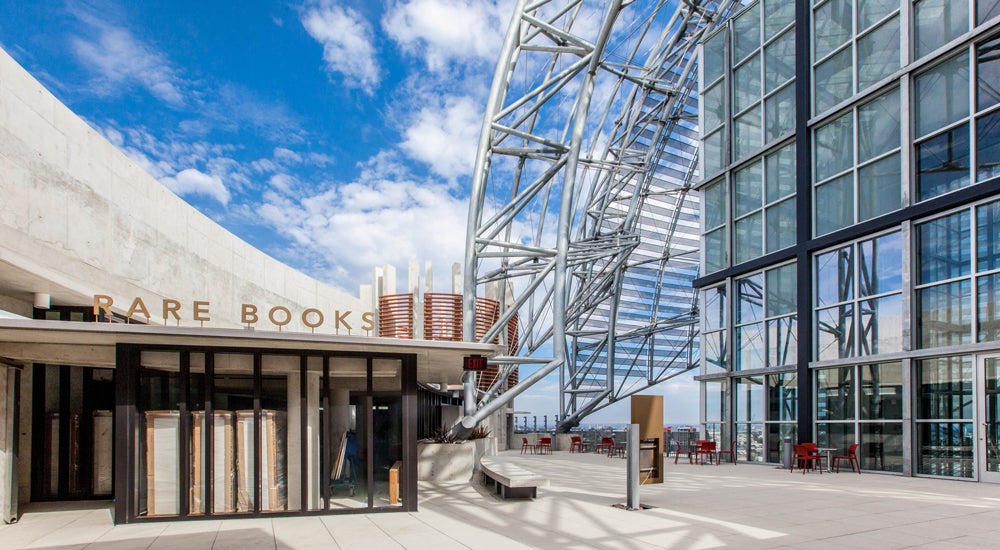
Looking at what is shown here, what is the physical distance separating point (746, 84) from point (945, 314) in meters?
11.3

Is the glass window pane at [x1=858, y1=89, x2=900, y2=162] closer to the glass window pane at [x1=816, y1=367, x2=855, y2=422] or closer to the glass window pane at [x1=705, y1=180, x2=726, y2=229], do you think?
the glass window pane at [x1=816, y1=367, x2=855, y2=422]

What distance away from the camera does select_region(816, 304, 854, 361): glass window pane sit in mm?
21297

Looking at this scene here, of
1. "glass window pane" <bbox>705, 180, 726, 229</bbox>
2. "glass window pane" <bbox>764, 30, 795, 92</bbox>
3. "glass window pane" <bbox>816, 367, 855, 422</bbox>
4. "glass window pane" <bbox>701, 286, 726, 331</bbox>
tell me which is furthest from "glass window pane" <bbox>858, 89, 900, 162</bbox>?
"glass window pane" <bbox>701, 286, 726, 331</bbox>

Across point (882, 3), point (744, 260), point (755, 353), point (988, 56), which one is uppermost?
point (882, 3)

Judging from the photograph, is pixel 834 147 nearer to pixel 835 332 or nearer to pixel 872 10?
pixel 872 10

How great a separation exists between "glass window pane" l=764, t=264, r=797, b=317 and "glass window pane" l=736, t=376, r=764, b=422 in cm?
239

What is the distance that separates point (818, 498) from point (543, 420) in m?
33.9

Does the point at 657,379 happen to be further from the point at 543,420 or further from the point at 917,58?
the point at 917,58

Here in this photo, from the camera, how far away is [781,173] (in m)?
24.5

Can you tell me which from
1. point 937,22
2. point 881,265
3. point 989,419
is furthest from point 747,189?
point 989,419

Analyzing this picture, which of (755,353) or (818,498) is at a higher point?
(755,353)

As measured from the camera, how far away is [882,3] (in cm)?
2088

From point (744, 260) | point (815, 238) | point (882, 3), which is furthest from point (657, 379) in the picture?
point (882, 3)

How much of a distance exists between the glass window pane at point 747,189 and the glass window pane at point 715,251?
46.6 inches
